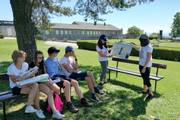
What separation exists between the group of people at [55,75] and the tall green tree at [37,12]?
179cm

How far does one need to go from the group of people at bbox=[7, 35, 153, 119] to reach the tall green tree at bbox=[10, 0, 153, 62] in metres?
1.79

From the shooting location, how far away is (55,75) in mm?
7574

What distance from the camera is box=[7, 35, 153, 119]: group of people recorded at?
6.49 meters

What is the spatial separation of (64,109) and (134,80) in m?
4.90

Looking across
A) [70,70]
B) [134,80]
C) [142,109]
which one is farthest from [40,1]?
[142,109]

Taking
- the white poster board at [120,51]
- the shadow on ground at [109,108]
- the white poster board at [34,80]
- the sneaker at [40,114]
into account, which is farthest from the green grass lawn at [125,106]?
the white poster board at [120,51]

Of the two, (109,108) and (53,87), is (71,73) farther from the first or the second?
(109,108)

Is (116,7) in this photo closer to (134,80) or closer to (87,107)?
(134,80)

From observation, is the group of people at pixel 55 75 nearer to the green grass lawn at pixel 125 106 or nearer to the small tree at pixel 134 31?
the green grass lawn at pixel 125 106

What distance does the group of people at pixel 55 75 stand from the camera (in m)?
6.49

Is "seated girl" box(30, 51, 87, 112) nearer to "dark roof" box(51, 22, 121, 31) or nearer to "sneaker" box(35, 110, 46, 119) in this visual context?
"sneaker" box(35, 110, 46, 119)

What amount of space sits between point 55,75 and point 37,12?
42.0ft

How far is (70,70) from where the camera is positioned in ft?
26.1

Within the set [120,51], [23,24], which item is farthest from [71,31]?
[23,24]
